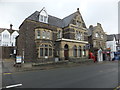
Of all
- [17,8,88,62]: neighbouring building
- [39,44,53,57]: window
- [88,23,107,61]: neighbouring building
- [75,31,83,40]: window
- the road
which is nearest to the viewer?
the road

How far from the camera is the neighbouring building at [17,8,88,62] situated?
56.3ft

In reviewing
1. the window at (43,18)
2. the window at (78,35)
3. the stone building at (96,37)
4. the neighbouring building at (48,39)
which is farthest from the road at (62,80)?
the stone building at (96,37)

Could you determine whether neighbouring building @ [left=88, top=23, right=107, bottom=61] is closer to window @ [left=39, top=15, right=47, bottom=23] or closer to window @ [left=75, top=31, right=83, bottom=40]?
window @ [left=75, top=31, right=83, bottom=40]

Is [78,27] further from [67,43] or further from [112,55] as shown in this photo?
[112,55]

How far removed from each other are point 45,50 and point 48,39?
8.48 feet

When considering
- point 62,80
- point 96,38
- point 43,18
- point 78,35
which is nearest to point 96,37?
point 96,38

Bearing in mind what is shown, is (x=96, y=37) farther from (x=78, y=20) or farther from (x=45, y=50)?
(x=45, y=50)

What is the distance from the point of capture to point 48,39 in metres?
18.8

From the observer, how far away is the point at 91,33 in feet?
100.0

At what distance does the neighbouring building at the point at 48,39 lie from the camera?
56.3 feet

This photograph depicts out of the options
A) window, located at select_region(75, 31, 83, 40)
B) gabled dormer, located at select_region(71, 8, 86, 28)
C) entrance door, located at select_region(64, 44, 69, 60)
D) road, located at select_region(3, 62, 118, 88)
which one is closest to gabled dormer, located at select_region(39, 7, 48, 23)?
gabled dormer, located at select_region(71, 8, 86, 28)

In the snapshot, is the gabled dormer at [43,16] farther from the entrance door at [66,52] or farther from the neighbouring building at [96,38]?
the neighbouring building at [96,38]

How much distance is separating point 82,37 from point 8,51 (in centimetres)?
2769

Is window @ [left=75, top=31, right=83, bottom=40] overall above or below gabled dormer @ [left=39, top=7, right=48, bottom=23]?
below
